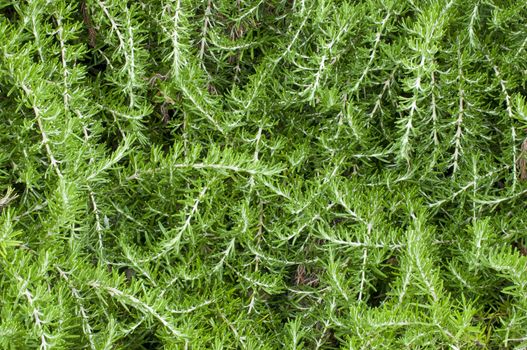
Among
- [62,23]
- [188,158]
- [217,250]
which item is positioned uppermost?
[62,23]

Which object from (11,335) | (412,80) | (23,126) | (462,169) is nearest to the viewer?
(11,335)

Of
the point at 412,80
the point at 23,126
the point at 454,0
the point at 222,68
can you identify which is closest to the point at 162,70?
the point at 222,68

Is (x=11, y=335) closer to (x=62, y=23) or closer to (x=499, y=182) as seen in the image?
(x=62, y=23)

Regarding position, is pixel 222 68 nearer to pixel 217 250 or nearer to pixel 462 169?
pixel 217 250

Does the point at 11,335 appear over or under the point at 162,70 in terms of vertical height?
under

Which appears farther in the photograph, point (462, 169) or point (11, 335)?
point (462, 169)

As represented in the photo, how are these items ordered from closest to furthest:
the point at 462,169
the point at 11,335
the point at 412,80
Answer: the point at 11,335 → the point at 412,80 → the point at 462,169

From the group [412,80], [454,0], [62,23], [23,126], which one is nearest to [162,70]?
→ [62,23]
